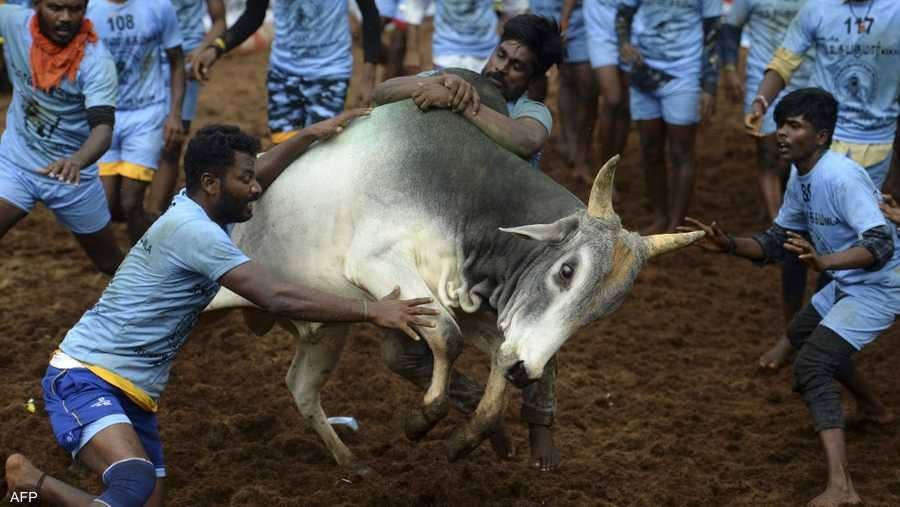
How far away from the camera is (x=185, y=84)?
8.39m

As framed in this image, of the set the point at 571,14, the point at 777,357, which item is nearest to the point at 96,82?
the point at 777,357

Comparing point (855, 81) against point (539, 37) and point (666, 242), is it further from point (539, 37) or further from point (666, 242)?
point (666, 242)

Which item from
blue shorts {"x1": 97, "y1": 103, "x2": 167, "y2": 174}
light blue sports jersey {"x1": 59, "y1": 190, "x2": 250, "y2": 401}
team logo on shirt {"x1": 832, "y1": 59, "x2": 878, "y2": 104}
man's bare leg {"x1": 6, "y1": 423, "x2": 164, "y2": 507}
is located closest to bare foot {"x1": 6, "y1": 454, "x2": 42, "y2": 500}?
man's bare leg {"x1": 6, "y1": 423, "x2": 164, "y2": 507}

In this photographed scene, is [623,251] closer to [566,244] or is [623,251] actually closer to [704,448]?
[566,244]

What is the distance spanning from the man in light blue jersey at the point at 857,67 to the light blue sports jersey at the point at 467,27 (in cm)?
254

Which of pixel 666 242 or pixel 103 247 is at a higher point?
pixel 666 242

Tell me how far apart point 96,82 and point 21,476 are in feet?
8.22

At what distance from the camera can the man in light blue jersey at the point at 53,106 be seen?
254 inches

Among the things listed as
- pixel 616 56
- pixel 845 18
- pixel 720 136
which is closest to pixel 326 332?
pixel 845 18

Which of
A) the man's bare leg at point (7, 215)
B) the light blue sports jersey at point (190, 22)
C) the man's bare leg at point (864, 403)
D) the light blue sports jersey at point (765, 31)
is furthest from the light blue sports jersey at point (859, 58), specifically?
the man's bare leg at point (7, 215)

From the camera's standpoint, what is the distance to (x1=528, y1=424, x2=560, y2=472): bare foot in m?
5.66

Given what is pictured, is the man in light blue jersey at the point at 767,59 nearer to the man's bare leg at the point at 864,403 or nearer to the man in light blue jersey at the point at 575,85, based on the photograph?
the man in light blue jersey at the point at 575,85

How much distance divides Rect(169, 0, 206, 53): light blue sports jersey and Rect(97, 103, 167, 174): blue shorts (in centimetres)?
133

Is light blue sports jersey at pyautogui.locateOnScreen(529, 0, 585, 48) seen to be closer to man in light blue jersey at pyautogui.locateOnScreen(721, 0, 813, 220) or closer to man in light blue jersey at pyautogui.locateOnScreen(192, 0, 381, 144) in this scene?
man in light blue jersey at pyautogui.locateOnScreen(721, 0, 813, 220)
